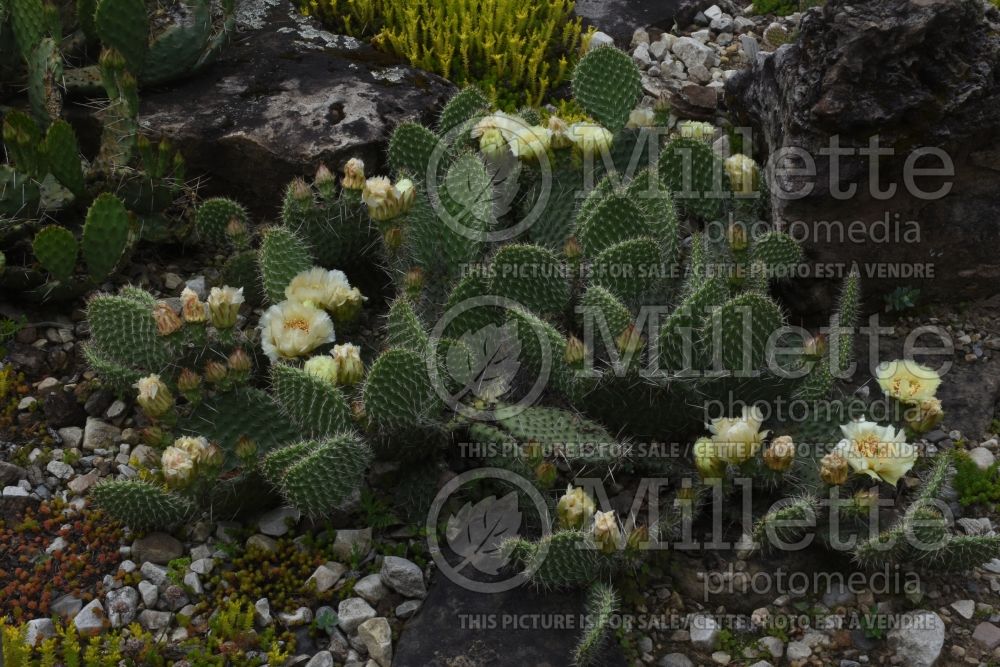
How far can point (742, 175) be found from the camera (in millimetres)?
3992

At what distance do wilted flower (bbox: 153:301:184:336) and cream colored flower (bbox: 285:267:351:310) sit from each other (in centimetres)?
40

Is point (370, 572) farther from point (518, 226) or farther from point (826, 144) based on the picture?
point (826, 144)

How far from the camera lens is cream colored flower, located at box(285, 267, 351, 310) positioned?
3.39 m

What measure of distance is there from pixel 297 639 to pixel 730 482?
137cm

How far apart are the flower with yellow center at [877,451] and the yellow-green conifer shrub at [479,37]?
2816 mm

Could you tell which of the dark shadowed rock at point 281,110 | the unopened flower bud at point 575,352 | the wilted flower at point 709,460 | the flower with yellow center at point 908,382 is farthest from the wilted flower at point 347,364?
the flower with yellow center at point 908,382

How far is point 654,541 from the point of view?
2930 millimetres

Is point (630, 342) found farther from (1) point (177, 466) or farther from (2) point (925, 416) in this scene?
(1) point (177, 466)

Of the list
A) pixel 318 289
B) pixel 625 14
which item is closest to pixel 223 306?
pixel 318 289

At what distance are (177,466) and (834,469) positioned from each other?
73.4 inches

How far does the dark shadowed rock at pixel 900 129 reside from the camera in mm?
3592

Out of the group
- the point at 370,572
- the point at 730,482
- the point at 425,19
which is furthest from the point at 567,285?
the point at 425,19

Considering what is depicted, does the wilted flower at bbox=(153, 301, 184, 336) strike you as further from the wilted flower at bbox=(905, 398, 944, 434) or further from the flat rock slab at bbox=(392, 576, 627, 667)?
the wilted flower at bbox=(905, 398, 944, 434)

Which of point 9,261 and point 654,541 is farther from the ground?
point 9,261
